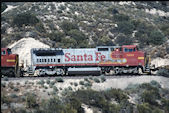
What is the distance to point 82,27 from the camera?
193 feet

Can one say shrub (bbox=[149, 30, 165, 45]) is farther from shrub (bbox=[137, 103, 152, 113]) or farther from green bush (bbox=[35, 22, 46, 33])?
shrub (bbox=[137, 103, 152, 113])

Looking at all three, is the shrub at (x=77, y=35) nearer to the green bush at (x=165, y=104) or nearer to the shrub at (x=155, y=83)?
the shrub at (x=155, y=83)

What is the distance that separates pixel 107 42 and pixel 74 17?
14830 millimetres

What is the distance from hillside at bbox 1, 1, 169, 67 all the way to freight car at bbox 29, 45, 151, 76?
954 cm

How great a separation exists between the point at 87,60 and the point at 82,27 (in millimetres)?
28185

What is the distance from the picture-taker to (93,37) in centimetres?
5459

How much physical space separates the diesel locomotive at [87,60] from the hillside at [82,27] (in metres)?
9.72

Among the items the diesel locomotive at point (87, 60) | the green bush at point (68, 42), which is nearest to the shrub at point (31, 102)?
the diesel locomotive at point (87, 60)

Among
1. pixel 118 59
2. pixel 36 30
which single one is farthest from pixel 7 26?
pixel 118 59

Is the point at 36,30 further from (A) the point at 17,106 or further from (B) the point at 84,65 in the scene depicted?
(A) the point at 17,106

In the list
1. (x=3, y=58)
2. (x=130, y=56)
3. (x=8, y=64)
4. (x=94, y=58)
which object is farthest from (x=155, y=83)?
(x=3, y=58)

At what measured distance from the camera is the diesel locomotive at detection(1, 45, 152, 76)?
30.9 m

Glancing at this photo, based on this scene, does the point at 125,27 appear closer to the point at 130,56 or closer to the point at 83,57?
the point at 130,56

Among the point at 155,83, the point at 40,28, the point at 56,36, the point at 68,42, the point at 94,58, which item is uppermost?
the point at 40,28
